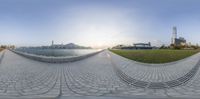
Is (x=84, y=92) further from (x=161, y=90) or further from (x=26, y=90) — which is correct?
(x=161, y=90)

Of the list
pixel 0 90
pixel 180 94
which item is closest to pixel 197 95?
pixel 180 94

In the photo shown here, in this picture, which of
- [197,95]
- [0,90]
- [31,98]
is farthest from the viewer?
[0,90]

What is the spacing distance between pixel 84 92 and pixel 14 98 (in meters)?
1.64

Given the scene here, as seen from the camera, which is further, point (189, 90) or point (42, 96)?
point (189, 90)

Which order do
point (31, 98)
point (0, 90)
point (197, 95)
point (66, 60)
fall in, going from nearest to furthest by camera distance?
1. point (31, 98)
2. point (197, 95)
3. point (0, 90)
4. point (66, 60)

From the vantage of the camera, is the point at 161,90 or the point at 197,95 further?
the point at 161,90

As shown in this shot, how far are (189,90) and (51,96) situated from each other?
3460 mm

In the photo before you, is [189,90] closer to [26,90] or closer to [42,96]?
[42,96]

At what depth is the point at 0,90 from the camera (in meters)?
6.78

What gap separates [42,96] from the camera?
595 centimetres

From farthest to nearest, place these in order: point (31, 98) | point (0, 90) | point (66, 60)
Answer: point (66, 60) → point (0, 90) → point (31, 98)

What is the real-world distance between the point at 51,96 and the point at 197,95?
3.30 meters

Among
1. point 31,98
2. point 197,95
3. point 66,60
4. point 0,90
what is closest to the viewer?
point 31,98

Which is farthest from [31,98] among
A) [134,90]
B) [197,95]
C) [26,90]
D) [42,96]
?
[197,95]
